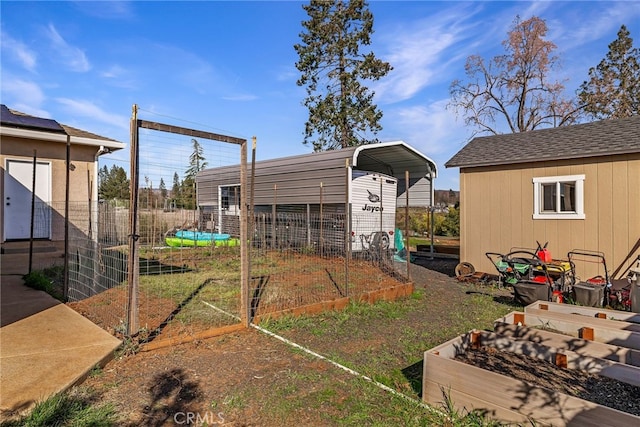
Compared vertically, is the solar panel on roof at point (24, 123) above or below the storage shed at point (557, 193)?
above

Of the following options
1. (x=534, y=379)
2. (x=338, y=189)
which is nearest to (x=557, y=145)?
(x=338, y=189)

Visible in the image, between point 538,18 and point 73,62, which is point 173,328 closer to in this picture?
point 73,62

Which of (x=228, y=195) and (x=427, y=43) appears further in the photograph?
(x=228, y=195)

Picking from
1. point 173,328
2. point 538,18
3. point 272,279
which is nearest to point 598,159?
point 272,279

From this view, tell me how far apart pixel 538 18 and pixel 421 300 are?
67.5ft

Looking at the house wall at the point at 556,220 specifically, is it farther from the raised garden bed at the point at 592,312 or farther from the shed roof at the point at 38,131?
the shed roof at the point at 38,131

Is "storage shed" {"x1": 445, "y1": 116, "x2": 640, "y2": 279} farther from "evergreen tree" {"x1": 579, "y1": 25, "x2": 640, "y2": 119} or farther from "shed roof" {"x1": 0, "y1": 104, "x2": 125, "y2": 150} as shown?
"evergreen tree" {"x1": 579, "y1": 25, "x2": 640, "y2": 119}

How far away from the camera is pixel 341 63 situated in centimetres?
2069

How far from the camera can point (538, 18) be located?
20.0 metres

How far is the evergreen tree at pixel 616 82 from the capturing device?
73.4 feet

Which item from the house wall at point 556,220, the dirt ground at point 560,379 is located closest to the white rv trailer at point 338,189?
the house wall at point 556,220

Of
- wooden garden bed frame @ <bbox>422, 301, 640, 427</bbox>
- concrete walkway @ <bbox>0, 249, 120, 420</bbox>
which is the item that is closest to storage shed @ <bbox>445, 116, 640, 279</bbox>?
wooden garden bed frame @ <bbox>422, 301, 640, 427</bbox>

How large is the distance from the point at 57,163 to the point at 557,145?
1256cm

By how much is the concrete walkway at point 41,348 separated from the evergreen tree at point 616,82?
89.1 ft
